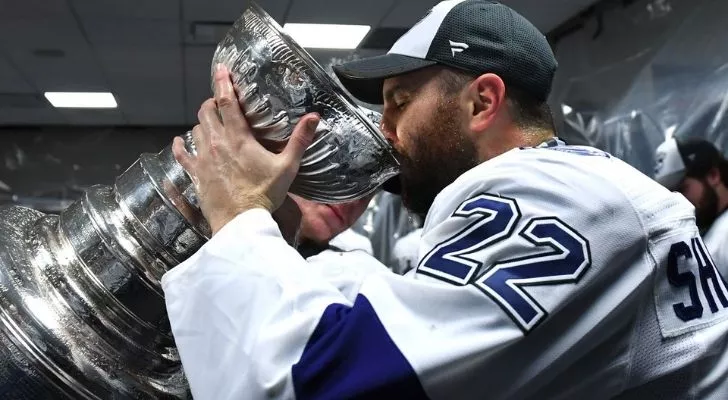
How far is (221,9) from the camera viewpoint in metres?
3.01

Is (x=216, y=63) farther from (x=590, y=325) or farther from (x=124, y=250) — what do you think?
(x=590, y=325)

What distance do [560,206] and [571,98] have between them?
2480 millimetres

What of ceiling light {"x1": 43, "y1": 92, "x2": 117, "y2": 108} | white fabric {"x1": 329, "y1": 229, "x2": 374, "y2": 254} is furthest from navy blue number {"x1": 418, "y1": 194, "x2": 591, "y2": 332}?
ceiling light {"x1": 43, "y1": 92, "x2": 117, "y2": 108}

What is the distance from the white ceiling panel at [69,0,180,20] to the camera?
9.66 ft

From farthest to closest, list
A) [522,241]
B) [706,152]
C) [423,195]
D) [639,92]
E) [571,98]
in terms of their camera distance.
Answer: [571,98] → [639,92] → [706,152] → [423,195] → [522,241]

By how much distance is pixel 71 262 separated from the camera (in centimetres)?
72

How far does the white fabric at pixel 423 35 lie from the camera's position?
84 centimetres

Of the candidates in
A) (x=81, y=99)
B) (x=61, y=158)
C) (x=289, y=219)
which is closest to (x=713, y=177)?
(x=289, y=219)

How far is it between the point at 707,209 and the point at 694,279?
1.49m

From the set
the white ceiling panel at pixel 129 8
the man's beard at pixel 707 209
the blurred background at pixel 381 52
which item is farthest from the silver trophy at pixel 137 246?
the white ceiling panel at pixel 129 8

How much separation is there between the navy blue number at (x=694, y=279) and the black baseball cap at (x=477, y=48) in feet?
0.83

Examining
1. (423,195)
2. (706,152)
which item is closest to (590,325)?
(423,195)

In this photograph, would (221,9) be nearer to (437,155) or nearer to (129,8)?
(129,8)

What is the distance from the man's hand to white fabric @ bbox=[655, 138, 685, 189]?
1761mm
